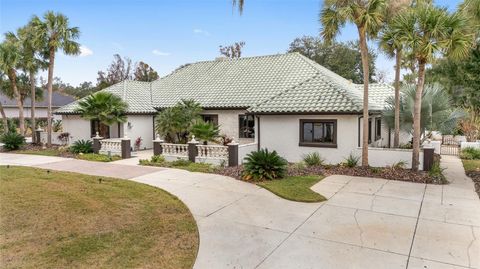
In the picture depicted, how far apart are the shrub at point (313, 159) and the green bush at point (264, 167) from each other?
107 inches

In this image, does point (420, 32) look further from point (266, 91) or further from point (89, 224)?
point (89, 224)

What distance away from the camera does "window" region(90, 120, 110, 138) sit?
66.2 ft

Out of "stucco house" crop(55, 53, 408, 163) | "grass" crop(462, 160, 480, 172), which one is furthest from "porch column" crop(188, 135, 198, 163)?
"grass" crop(462, 160, 480, 172)

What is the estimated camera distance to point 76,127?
69.5ft

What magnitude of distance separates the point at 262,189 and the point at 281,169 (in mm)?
1722

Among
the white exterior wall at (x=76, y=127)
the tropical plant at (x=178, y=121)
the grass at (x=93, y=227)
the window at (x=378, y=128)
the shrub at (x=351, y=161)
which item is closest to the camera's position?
the grass at (x=93, y=227)

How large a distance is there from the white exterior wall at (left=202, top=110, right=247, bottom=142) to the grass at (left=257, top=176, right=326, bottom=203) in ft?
23.3

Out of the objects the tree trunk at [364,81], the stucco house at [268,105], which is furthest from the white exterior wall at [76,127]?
the tree trunk at [364,81]

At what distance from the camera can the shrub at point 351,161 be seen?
13.1 m

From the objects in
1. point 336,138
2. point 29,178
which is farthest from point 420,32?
point 29,178

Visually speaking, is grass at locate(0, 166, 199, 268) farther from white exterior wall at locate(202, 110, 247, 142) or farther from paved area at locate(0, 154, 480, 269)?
white exterior wall at locate(202, 110, 247, 142)

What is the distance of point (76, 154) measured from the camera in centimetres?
1764

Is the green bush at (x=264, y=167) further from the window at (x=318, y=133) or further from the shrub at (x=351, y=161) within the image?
the window at (x=318, y=133)

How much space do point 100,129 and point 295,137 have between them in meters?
12.6
